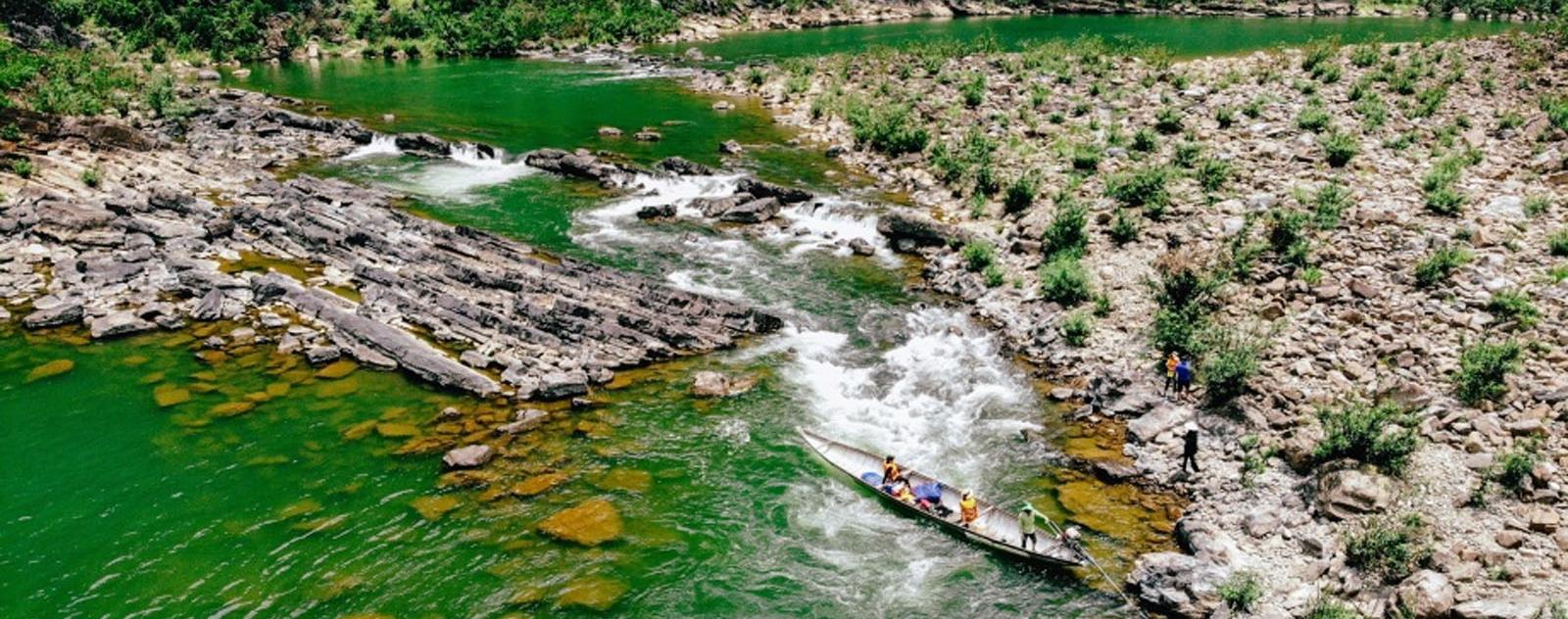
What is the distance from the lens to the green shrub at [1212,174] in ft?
105

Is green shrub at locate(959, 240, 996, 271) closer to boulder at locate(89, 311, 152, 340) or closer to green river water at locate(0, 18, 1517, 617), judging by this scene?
green river water at locate(0, 18, 1517, 617)

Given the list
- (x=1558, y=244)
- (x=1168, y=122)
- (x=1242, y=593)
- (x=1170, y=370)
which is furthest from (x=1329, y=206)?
(x=1242, y=593)

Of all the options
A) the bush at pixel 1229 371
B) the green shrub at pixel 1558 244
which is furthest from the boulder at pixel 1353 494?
the green shrub at pixel 1558 244

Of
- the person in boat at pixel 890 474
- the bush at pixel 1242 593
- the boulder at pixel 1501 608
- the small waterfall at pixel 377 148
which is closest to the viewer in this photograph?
the boulder at pixel 1501 608

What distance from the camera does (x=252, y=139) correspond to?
52469 mm

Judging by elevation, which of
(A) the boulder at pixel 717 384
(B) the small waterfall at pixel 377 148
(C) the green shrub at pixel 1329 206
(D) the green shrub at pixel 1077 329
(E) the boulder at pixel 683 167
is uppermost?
(B) the small waterfall at pixel 377 148

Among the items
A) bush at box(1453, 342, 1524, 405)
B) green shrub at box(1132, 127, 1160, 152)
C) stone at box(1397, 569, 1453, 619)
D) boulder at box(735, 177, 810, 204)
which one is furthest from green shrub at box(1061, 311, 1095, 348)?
boulder at box(735, 177, 810, 204)

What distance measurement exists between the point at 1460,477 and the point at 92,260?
42746mm

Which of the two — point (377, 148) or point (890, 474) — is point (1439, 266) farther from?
point (377, 148)

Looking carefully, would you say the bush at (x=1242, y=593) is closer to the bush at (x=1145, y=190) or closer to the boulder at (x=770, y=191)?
the bush at (x=1145, y=190)

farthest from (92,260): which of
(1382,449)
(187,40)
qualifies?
(187,40)

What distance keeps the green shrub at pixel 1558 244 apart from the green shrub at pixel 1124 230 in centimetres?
1093

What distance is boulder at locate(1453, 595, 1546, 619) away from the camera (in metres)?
14.4

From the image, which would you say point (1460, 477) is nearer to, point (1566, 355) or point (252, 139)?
point (1566, 355)
